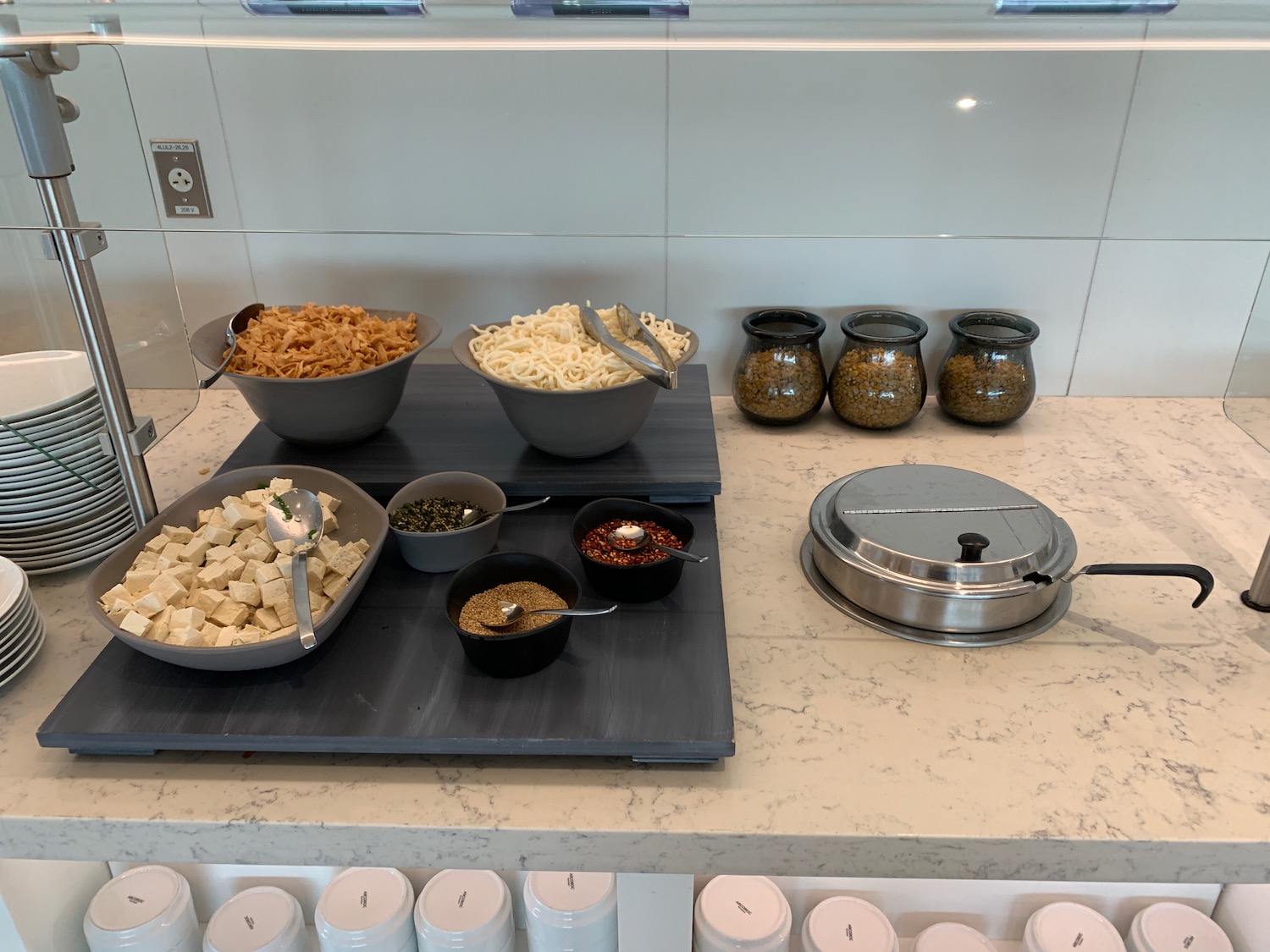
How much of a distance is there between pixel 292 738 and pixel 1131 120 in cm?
129

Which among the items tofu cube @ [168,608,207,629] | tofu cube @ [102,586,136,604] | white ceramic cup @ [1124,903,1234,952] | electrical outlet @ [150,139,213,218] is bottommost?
white ceramic cup @ [1124,903,1234,952]

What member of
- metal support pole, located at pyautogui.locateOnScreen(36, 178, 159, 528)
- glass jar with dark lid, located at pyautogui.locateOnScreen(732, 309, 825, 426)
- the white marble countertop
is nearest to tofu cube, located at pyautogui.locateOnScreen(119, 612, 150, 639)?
the white marble countertop

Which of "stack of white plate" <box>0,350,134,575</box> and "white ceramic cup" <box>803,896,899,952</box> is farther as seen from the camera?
"white ceramic cup" <box>803,896,899,952</box>

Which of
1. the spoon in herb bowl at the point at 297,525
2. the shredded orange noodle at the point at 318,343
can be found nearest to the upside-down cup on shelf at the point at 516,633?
the spoon in herb bowl at the point at 297,525

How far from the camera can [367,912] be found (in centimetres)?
118

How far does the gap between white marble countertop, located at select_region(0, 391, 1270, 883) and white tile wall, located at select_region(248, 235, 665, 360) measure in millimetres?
592

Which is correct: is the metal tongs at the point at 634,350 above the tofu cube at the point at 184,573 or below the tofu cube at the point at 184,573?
above

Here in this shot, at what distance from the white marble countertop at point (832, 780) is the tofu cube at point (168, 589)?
0.14 meters

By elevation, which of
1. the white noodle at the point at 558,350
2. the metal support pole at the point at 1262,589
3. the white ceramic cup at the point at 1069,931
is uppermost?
the white noodle at the point at 558,350

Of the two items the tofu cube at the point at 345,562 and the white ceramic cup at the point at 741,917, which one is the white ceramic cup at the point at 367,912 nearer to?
the white ceramic cup at the point at 741,917

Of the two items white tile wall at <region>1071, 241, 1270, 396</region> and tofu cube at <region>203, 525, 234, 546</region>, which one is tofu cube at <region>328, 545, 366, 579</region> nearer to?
tofu cube at <region>203, 525, 234, 546</region>

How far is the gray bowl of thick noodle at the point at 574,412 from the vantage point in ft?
3.39

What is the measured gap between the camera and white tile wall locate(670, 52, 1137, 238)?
48.2 inches

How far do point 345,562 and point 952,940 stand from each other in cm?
93
